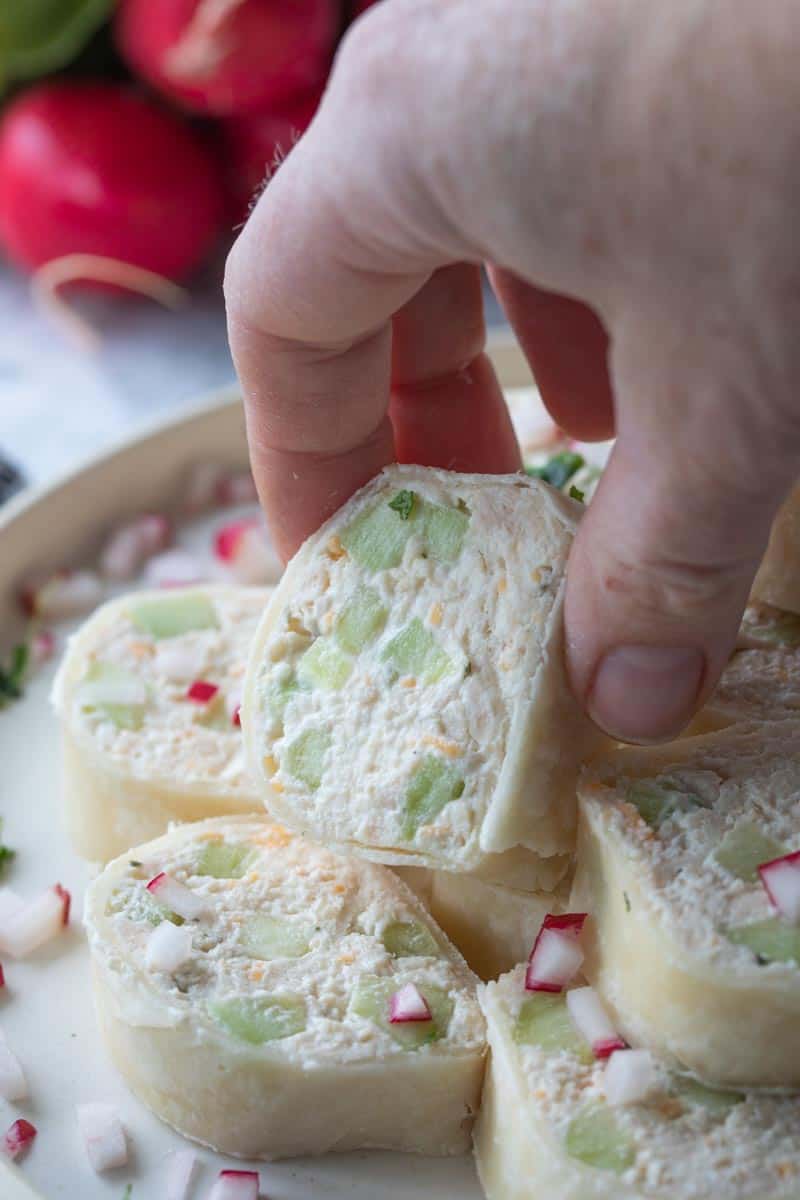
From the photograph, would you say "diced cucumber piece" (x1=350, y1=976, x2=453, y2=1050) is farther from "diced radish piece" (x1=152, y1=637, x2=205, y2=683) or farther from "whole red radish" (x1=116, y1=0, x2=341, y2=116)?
"whole red radish" (x1=116, y1=0, x2=341, y2=116)

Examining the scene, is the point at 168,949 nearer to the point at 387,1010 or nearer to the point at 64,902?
the point at 387,1010

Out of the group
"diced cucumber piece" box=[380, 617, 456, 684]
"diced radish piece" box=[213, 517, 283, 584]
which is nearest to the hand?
"diced cucumber piece" box=[380, 617, 456, 684]

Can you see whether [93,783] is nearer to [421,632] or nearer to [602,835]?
[421,632]

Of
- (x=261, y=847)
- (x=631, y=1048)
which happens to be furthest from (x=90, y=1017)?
(x=631, y=1048)

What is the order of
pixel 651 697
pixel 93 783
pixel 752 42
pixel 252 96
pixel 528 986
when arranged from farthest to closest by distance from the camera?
pixel 252 96 → pixel 93 783 → pixel 528 986 → pixel 651 697 → pixel 752 42

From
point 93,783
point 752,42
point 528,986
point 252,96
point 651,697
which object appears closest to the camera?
point 752,42

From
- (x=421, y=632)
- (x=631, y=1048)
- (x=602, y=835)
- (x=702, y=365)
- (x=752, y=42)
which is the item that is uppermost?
(x=752, y=42)

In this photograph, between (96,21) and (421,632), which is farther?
(96,21)
